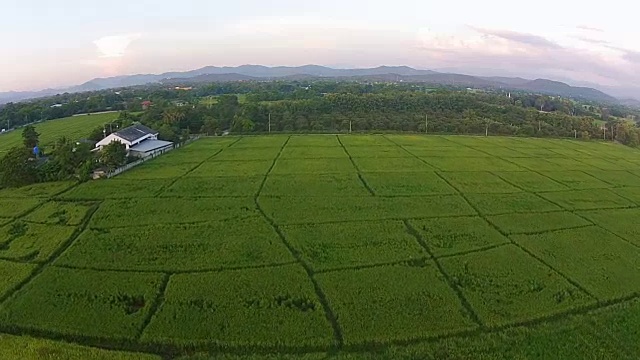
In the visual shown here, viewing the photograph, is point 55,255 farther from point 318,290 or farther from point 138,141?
point 138,141

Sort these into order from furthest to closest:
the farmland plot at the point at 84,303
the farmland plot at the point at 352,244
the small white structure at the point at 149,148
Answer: the small white structure at the point at 149,148 → the farmland plot at the point at 352,244 → the farmland plot at the point at 84,303

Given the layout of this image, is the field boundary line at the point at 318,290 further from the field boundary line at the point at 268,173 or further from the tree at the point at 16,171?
the tree at the point at 16,171

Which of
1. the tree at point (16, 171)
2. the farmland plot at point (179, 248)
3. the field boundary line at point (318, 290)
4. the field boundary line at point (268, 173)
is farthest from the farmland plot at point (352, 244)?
the tree at point (16, 171)

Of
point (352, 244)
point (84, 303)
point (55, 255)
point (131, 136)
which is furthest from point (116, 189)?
point (352, 244)

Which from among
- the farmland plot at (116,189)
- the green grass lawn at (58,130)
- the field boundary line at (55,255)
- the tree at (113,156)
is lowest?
the field boundary line at (55,255)

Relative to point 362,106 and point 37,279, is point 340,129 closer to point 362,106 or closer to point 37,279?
point 362,106

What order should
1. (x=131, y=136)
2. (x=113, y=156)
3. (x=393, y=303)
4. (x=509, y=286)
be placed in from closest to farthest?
(x=393, y=303) < (x=509, y=286) < (x=113, y=156) < (x=131, y=136)
